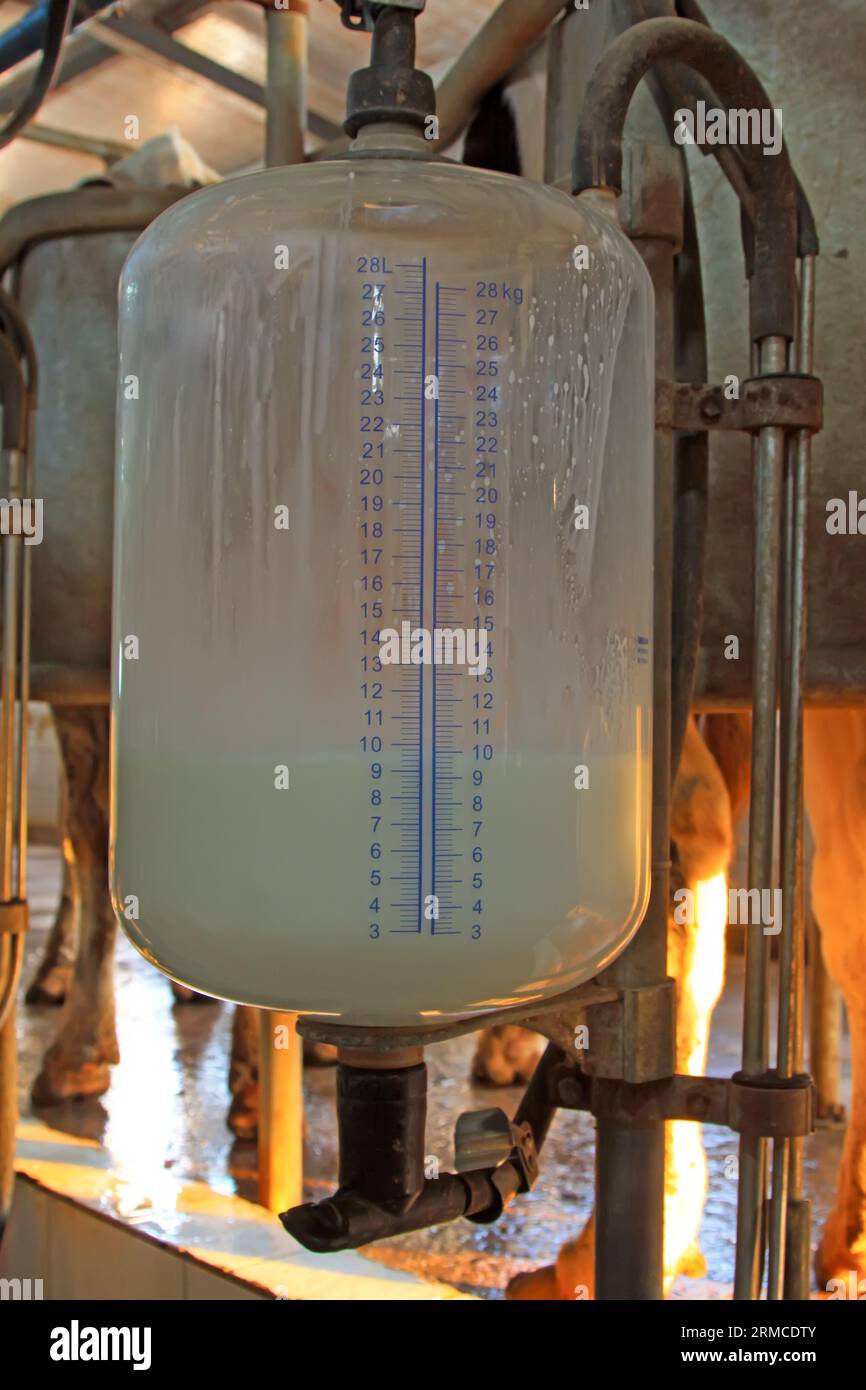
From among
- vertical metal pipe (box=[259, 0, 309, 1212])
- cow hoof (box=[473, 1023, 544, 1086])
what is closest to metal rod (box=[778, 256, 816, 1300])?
vertical metal pipe (box=[259, 0, 309, 1212])

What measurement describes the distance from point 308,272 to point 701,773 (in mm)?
982

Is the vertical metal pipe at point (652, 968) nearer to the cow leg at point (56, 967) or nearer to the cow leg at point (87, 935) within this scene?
the cow leg at point (87, 935)

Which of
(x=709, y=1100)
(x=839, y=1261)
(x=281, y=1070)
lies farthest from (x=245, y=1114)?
(x=709, y=1100)

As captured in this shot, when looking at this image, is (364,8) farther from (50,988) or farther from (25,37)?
(50,988)

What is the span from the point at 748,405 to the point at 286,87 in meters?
1.13

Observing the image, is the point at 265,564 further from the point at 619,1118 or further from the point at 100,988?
the point at 100,988

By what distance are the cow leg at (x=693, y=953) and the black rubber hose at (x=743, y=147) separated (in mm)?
631

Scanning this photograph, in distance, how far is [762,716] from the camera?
0.92 meters

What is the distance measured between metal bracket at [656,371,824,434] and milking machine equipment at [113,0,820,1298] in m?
0.05

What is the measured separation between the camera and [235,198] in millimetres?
769

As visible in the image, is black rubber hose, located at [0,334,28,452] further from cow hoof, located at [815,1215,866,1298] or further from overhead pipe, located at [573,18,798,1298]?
cow hoof, located at [815,1215,866,1298]

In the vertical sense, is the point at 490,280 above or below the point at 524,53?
below

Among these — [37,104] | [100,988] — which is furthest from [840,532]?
[100,988]

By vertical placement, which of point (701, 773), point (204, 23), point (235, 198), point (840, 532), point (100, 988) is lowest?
point (100, 988)
